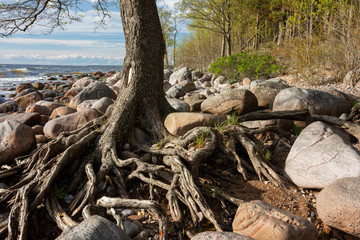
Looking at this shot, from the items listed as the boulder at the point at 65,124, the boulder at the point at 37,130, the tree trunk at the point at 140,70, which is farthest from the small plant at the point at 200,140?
the boulder at the point at 37,130

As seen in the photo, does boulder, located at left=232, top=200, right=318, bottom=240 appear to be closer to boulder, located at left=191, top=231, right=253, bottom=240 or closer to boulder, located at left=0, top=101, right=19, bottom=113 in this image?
boulder, located at left=191, top=231, right=253, bottom=240

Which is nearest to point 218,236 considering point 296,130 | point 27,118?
point 296,130

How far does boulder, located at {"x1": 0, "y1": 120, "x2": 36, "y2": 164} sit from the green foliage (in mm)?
10763

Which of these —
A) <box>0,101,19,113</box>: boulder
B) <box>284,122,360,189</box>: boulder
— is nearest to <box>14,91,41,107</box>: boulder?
<box>0,101,19,113</box>: boulder

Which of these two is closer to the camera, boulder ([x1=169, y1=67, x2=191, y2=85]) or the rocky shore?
the rocky shore

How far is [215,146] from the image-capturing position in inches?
157

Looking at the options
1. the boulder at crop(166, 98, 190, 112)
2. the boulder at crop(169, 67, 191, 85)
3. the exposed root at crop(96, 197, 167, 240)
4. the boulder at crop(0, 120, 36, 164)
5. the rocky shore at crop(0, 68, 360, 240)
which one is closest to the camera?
the rocky shore at crop(0, 68, 360, 240)

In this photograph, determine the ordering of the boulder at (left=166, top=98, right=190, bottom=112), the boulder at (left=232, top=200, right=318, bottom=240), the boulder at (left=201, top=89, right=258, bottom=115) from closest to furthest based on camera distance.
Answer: the boulder at (left=232, top=200, right=318, bottom=240) → the boulder at (left=201, top=89, right=258, bottom=115) → the boulder at (left=166, top=98, right=190, bottom=112)

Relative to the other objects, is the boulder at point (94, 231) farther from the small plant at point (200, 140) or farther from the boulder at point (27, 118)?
the boulder at point (27, 118)

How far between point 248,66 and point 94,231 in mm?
12444

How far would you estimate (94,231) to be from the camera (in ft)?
7.06

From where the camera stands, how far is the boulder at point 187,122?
461 centimetres

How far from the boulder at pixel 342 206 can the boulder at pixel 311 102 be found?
3517 mm

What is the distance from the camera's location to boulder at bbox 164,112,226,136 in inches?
181
